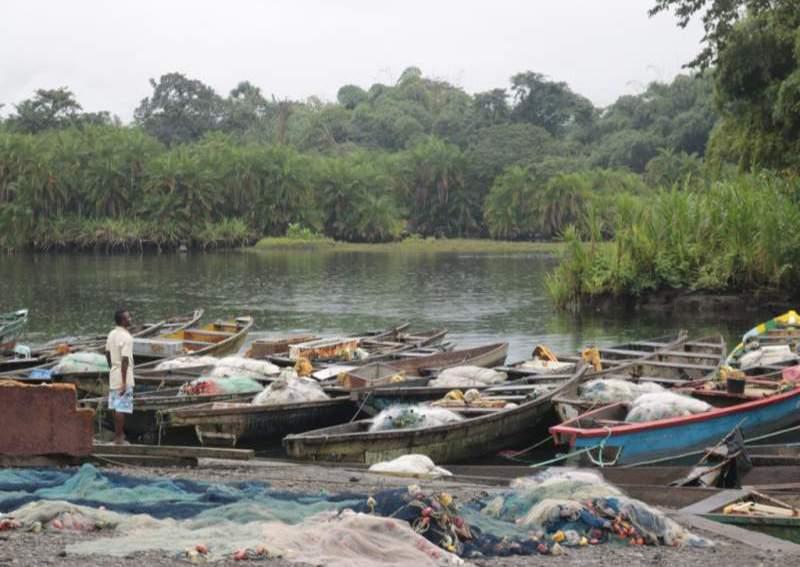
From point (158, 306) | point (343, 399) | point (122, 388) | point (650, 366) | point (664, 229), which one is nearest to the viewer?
point (122, 388)

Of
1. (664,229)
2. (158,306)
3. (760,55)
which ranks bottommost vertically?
(158,306)

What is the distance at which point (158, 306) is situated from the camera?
4288 cm

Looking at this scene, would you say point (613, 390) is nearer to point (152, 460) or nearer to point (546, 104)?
point (152, 460)

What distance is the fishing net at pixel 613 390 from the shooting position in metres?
17.2

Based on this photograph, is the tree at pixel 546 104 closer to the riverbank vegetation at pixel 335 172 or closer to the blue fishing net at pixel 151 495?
the riverbank vegetation at pixel 335 172

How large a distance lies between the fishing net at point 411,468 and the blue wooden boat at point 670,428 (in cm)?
238

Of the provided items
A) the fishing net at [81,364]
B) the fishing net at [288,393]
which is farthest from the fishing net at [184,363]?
the fishing net at [288,393]

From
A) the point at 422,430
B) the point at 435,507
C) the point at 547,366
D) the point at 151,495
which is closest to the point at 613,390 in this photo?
the point at 547,366

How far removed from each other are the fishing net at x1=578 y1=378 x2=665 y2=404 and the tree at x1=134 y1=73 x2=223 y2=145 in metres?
95.1

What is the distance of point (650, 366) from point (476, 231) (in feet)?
260

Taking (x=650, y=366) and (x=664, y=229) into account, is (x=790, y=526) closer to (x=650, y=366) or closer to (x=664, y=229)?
(x=650, y=366)

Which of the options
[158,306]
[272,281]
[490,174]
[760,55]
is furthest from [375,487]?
[490,174]

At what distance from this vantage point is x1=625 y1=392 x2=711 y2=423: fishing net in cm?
1579

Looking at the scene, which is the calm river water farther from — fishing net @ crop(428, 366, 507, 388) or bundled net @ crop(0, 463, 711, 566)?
bundled net @ crop(0, 463, 711, 566)
